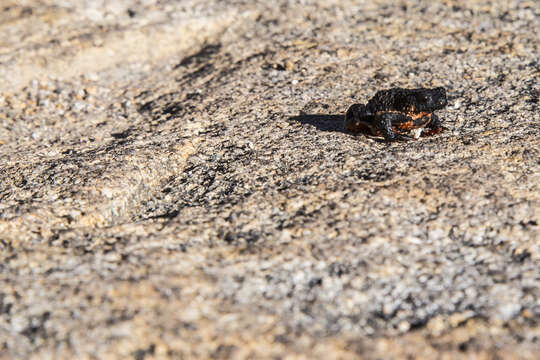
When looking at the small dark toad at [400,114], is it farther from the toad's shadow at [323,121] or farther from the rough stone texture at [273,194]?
the toad's shadow at [323,121]

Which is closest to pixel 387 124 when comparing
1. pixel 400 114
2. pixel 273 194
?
pixel 400 114

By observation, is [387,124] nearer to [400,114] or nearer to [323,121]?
[400,114]

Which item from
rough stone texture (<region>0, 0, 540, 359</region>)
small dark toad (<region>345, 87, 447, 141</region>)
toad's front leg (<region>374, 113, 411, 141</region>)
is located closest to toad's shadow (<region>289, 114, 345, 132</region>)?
rough stone texture (<region>0, 0, 540, 359</region>)

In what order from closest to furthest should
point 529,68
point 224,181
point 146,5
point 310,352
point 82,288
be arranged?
point 310,352
point 82,288
point 224,181
point 529,68
point 146,5

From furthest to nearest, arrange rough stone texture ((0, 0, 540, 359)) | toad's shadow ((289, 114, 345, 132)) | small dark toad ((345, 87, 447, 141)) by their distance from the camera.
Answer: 1. toad's shadow ((289, 114, 345, 132))
2. small dark toad ((345, 87, 447, 141))
3. rough stone texture ((0, 0, 540, 359))

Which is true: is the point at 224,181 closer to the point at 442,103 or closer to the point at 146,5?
the point at 442,103

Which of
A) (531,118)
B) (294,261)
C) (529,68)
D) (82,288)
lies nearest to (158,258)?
(82,288)

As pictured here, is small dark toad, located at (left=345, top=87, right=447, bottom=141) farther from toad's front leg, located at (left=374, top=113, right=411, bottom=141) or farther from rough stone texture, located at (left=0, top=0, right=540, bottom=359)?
rough stone texture, located at (left=0, top=0, right=540, bottom=359)
